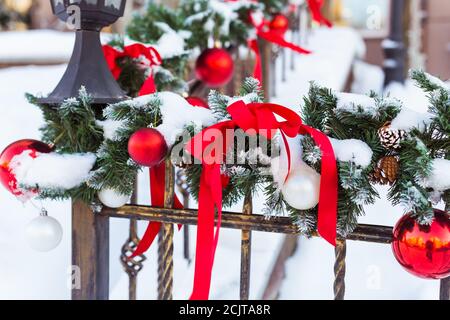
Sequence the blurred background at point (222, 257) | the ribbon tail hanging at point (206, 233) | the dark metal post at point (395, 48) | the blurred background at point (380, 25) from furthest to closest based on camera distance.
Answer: the blurred background at point (380, 25), the dark metal post at point (395, 48), the blurred background at point (222, 257), the ribbon tail hanging at point (206, 233)

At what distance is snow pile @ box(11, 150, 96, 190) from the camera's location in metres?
1.07

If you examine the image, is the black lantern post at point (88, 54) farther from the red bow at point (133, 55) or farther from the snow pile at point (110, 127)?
the red bow at point (133, 55)

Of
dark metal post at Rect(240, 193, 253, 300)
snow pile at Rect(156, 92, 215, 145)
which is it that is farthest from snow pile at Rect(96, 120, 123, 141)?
dark metal post at Rect(240, 193, 253, 300)

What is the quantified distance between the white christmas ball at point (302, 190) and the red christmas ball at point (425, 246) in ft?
0.55

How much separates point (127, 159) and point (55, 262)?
939mm

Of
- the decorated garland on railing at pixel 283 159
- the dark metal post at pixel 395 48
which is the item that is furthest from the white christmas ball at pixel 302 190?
the dark metal post at pixel 395 48

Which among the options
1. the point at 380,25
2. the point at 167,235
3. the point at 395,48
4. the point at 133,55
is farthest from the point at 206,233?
the point at 380,25

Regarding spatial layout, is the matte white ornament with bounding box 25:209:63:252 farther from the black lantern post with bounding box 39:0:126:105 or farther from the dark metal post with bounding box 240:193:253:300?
the dark metal post with bounding box 240:193:253:300

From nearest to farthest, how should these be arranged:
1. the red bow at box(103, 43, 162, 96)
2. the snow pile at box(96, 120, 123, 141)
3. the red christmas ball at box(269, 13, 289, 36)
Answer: the snow pile at box(96, 120, 123, 141) → the red bow at box(103, 43, 162, 96) → the red christmas ball at box(269, 13, 289, 36)

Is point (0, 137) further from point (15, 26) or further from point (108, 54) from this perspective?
point (15, 26)

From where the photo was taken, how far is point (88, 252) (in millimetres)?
1221

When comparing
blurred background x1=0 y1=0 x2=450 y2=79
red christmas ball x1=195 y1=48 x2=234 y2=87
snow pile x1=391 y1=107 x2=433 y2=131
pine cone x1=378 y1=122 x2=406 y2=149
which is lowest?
pine cone x1=378 y1=122 x2=406 y2=149

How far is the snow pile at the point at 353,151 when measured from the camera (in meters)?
0.87
